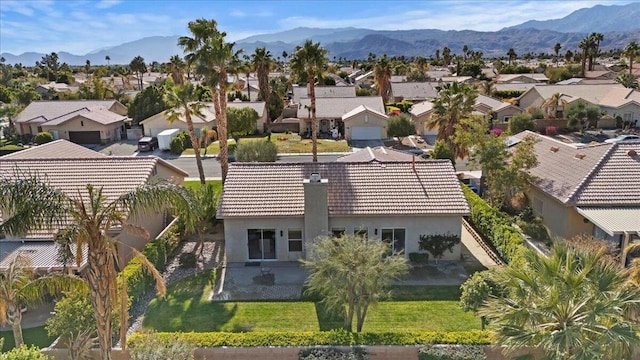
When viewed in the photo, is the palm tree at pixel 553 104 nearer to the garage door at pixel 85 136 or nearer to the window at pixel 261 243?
the window at pixel 261 243

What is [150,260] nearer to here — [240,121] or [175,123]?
[240,121]

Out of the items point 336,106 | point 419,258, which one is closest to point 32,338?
point 419,258

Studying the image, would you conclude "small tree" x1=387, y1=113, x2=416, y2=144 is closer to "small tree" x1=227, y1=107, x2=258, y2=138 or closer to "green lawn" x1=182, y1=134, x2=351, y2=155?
"green lawn" x1=182, y1=134, x2=351, y2=155

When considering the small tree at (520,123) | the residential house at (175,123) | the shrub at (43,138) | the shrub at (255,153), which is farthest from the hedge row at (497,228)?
the shrub at (43,138)

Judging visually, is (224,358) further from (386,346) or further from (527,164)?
(527,164)

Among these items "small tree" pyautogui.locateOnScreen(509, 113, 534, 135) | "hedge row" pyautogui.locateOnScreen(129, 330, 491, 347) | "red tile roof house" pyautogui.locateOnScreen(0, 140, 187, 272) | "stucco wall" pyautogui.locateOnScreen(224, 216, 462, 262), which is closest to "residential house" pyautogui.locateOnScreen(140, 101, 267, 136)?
"red tile roof house" pyautogui.locateOnScreen(0, 140, 187, 272)

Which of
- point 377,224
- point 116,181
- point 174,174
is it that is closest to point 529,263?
point 377,224
